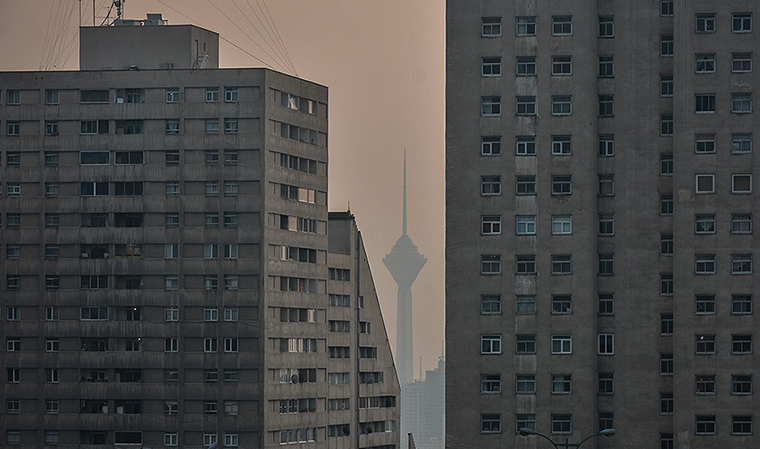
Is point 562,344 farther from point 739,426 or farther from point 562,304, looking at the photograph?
point 739,426

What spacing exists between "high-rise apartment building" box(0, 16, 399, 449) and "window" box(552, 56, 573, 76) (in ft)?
150

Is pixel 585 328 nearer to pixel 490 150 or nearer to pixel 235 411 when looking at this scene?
pixel 490 150

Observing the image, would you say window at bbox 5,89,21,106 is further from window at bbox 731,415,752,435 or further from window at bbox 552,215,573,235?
window at bbox 731,415,752,435

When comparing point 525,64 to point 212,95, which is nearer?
point 525,64

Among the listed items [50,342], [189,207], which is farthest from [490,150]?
[50,342]

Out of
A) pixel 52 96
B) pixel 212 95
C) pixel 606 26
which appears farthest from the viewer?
pixel 52 96

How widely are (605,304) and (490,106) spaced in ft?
53.7

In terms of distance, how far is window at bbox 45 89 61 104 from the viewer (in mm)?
172750

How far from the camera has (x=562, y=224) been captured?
430 ft

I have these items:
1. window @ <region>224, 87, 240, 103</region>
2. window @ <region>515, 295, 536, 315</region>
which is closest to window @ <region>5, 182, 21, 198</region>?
window @ <region>224, 87, 240, 103</region>

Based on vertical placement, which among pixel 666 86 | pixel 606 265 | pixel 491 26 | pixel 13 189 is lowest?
pixel 606 265

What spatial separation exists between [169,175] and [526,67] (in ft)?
164

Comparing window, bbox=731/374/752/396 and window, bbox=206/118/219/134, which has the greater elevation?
window, bbox=206/118/219/134

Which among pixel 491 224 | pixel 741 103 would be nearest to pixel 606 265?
pixel 491 224
